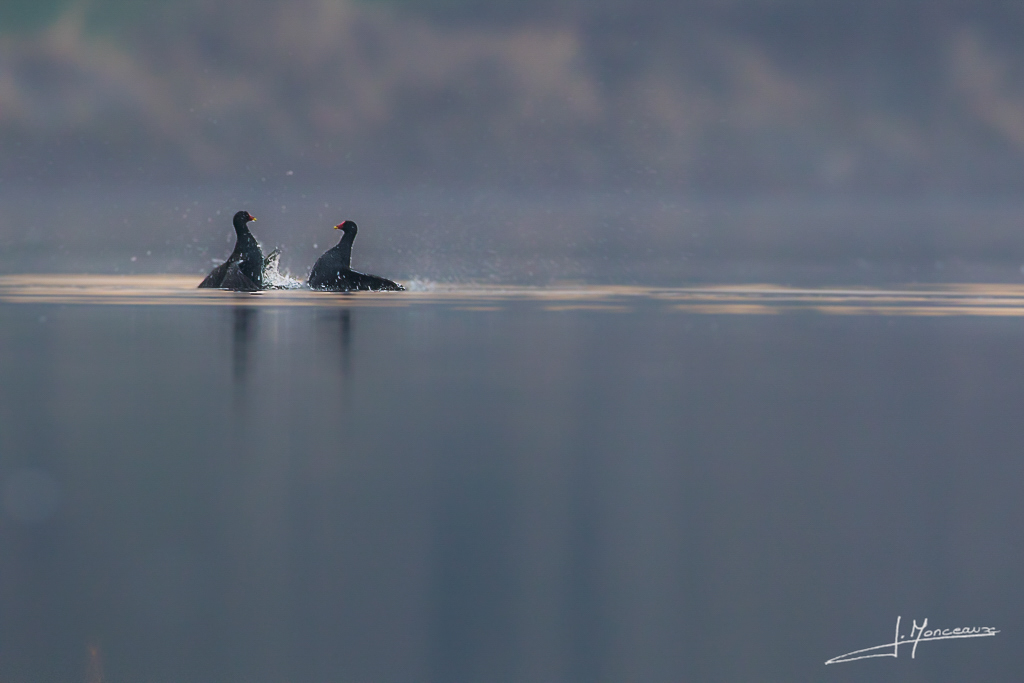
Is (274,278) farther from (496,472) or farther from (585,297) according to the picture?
(496,472)

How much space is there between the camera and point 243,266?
69.9 ft

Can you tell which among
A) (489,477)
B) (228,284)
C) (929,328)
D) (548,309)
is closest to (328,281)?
(228,284)

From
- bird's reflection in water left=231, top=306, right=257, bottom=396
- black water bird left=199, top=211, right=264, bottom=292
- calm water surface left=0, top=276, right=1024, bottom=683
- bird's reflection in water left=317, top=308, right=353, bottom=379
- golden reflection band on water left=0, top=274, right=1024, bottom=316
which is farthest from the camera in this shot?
black water bird left=199, top=211, right=264, bottom=292

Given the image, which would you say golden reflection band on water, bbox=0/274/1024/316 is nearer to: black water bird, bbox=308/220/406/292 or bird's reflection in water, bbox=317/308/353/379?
black water bird, bbox=308/220/406/292

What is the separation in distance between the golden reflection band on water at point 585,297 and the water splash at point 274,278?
0.73m

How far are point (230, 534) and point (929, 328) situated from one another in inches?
442

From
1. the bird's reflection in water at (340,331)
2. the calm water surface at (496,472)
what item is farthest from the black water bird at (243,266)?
the calm water surface at (496,472)

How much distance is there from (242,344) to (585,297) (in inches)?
423

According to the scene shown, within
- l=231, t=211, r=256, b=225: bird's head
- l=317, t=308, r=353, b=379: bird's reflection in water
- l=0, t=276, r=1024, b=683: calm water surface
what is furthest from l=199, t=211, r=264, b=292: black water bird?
l=0, t=276, r=1024, b=683: calm water surface

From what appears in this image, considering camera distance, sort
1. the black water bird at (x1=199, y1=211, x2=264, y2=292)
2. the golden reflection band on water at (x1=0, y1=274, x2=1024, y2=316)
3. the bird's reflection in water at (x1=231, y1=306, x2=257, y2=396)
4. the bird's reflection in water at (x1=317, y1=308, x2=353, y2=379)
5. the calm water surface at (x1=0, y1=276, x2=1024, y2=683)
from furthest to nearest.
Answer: the black water bird at (x1=199, y1=211, x2=264, y2=292) < the golden reflection band on water at (x1=0, y1=274, x2=1024, y2=316) < the bird's reflection in water at (x1=317, y1=308, x2=353, y2=379) < the bird's reflection in water at (x1=231, y1=306, x2=257, y2=396) < the calm water surface at (x1=0, y1=276, x2=1024, y2=683)

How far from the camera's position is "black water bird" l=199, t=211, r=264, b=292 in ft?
69.4

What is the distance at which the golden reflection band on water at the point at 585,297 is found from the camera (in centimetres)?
1789

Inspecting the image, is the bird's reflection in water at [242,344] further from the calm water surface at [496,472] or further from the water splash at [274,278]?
the water splash at [274,278]

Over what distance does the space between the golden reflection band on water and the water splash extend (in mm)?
726
